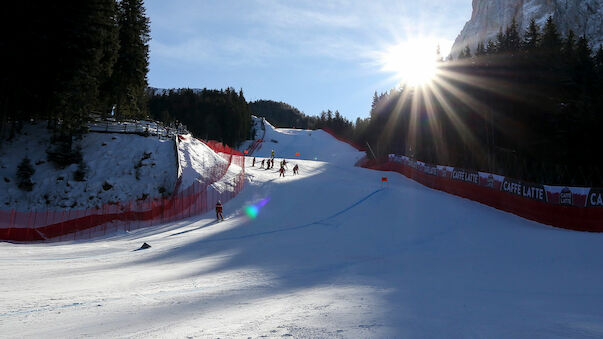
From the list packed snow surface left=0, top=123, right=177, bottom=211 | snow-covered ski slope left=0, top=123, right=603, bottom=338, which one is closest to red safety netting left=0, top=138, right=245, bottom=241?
packed snow surface left=0, top=123, right=177, bottom=211

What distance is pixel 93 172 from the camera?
2848cm

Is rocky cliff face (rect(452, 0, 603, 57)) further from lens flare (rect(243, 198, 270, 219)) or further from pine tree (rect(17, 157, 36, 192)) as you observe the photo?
pine tree (rect(17, 157, 36, 192))

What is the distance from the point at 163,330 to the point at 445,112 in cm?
6019

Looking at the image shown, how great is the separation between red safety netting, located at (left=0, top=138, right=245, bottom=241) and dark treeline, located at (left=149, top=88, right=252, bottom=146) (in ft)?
213

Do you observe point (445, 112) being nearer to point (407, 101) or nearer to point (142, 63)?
point (407, 101)

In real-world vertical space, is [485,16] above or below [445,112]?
above

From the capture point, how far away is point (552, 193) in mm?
19047

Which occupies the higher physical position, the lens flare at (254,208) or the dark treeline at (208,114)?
the dark treeline at (208,114)

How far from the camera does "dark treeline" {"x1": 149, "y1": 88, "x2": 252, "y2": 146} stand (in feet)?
306

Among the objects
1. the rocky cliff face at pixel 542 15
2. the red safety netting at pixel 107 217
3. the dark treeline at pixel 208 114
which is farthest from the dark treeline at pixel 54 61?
the rocky cliff face at pixel 542 15

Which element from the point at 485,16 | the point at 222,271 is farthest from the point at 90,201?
the point at 485,16

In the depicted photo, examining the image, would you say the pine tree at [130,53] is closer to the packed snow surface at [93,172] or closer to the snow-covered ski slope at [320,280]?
the packed snow surface at [93,172]

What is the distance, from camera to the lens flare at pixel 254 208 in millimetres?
23303

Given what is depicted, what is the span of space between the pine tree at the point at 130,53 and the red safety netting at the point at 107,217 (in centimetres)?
1696
